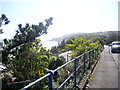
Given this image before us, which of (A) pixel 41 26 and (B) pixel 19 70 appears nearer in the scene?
(B) pixel 19 70

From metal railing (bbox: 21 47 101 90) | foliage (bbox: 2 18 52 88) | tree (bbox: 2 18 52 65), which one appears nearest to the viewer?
metal railing (bbox: 21 47 101 90)

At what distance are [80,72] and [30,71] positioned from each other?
252cm

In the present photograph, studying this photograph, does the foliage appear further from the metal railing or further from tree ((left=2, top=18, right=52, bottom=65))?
the metal railing

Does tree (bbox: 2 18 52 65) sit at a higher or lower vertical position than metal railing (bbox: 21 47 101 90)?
higher

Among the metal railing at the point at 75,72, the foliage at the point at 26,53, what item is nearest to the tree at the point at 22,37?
the foliage at the point at 26,53

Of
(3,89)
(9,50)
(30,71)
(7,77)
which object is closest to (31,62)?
(30,71)

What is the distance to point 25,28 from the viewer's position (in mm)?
9133

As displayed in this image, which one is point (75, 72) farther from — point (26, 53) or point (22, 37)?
point (22, 37)

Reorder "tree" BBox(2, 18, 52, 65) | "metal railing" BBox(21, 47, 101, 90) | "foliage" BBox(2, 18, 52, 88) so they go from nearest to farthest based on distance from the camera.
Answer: "metal railing" BBox(21, 47, 101, 90) < "foliage" BBox(2, 18, 52, 88) < "tree" BBox(2, 18, 52, 65)

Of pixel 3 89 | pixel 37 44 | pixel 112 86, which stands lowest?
pixel 3 89

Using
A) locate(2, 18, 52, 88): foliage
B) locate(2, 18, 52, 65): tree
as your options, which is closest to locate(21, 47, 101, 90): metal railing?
locate(2, 18, 52, 88): foliage

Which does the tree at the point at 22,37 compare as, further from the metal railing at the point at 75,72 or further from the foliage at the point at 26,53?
the metal railing at the point at 75,72

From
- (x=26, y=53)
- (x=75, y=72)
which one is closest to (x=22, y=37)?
(x=26, y=53)

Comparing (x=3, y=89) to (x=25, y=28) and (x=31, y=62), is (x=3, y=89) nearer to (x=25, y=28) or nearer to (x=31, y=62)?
(x=31, y=62)
